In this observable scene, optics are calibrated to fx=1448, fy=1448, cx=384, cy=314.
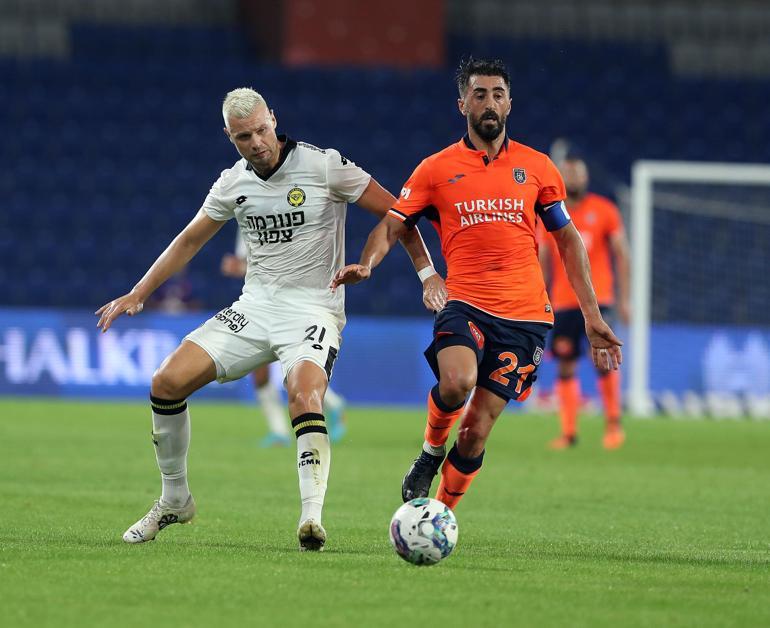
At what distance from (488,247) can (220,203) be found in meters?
1.39

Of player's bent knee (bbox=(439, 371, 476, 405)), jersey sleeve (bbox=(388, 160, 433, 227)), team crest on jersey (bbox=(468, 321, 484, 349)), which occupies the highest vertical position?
jersey sleeve (bbox=(388, 160, 433, 227))

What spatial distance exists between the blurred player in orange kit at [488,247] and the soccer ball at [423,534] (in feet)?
3.68

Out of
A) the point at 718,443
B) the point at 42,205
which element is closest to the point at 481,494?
the point at 718,443

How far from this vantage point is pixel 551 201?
7.48 metres

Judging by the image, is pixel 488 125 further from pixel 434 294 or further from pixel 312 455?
pixel 312 455

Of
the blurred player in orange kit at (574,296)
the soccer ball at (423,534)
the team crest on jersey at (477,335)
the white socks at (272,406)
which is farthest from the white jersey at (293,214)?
the blurred player in orange kit at (574,296)

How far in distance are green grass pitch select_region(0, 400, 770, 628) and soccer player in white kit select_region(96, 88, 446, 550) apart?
25.1 inches

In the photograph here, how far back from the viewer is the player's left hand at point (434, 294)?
23.5ft

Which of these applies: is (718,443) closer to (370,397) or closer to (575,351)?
(575,351)

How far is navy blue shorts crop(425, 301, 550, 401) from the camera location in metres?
7.36

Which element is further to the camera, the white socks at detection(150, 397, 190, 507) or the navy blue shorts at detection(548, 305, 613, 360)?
the navy blue shorts at detection(548, 305, 613, 360)

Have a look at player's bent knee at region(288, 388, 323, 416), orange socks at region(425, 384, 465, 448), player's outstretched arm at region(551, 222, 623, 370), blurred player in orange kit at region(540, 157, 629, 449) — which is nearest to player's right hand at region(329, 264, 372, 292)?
player's bent knee at region(288, 388, 323, 416)

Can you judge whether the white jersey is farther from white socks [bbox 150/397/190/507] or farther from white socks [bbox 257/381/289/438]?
white socks [bbox 257/381/289/438]

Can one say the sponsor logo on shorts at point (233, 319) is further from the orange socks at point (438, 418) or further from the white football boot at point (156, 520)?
the orange socks at point (438, 418)
